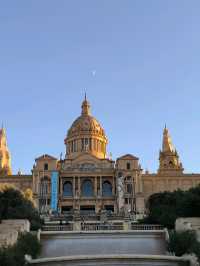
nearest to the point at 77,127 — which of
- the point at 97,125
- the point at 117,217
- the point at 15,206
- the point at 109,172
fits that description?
the point at 97,125

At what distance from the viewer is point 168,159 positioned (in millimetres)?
95438

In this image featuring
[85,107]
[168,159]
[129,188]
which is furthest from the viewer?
[85,107]

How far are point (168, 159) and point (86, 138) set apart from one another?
17.1 metres

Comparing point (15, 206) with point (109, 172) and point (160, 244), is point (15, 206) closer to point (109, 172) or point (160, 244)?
point (160, 244)

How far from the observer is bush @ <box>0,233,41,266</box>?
23.5m

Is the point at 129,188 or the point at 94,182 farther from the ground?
the point at 94,182

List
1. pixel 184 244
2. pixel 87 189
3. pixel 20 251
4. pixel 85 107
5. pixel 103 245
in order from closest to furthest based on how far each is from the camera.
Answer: pixel 20 251 → pixel 184 244 → pixel 103 245 → pixel 87 189 → pixel 85 107

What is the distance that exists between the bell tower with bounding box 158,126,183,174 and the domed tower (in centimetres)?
1203

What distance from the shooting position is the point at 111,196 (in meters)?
83.6

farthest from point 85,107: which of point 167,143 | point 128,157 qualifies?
point 128,157

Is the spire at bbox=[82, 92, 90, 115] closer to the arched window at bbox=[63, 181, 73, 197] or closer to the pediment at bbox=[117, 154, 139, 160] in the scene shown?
the pediment at bbox=[117, 154, 139, 160]

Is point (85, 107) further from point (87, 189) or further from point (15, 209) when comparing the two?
point (15, 209)

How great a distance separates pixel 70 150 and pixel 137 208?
24.2 meters

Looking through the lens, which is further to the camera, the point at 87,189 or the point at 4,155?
the point at 4,155
